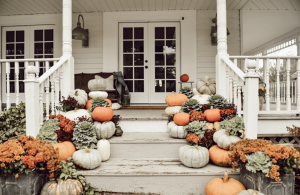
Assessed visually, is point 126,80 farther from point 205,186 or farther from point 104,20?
point 205,186

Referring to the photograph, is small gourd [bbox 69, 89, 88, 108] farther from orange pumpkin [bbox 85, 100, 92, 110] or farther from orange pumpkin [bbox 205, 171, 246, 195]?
orange pumpkin [bbox 205, 171, 246, 195]

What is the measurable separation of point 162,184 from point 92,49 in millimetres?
4191

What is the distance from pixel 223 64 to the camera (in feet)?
11.7

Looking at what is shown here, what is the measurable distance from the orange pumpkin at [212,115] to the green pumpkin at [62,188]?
1.72 metres

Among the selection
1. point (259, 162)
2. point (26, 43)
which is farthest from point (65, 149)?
point (26, 43)

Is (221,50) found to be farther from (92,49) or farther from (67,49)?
(92,49)

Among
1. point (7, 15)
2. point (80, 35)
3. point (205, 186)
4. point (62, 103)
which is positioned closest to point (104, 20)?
point (80, 35)

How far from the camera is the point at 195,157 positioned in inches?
96.6

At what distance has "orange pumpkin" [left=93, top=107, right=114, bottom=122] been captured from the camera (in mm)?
3027

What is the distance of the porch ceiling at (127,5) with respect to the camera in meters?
5.25

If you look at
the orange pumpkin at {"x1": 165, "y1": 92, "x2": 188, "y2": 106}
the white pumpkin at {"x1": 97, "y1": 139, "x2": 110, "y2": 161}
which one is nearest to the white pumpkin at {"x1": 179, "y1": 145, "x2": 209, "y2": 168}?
the white pumpkin at {"x1": 97, "y1": 139, "x2": 110, "y2": 161}

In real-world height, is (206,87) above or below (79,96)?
above

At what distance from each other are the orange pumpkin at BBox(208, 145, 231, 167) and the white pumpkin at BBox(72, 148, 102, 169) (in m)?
1.22

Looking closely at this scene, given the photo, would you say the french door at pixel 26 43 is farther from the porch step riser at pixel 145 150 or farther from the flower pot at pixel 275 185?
the flower pot at pixel 275 185
